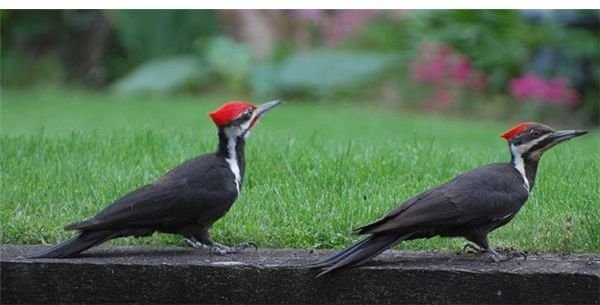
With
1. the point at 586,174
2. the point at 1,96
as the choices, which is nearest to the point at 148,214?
the point at 586,174

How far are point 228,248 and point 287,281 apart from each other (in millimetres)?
441

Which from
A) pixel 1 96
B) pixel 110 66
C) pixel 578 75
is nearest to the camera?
pixel 578 75

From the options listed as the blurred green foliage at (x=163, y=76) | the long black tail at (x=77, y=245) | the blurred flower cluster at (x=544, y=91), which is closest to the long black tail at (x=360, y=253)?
the long black tail at (x=77, y=245)

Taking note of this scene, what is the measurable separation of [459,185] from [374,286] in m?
0.61

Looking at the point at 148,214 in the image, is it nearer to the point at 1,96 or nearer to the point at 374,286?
the point at 374,286

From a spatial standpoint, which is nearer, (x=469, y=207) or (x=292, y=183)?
(x=469, y=207)

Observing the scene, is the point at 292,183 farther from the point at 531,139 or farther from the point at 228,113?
the point at 531,139

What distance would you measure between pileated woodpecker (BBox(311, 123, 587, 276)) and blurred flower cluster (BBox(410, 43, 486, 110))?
7.72m

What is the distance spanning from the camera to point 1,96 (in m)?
14.2

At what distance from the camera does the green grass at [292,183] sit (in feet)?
19.2

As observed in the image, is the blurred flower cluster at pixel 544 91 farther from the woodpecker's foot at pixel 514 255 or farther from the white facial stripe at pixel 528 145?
Answer: the woodpecker's foot at pixel 514 255

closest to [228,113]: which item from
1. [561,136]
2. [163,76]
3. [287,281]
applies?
[287,281]

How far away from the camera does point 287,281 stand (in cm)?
510

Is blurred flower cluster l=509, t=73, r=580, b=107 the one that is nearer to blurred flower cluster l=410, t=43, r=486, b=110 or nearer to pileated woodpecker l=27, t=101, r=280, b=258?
blurred flower cluster l=410, t=43, r=486, b=110
